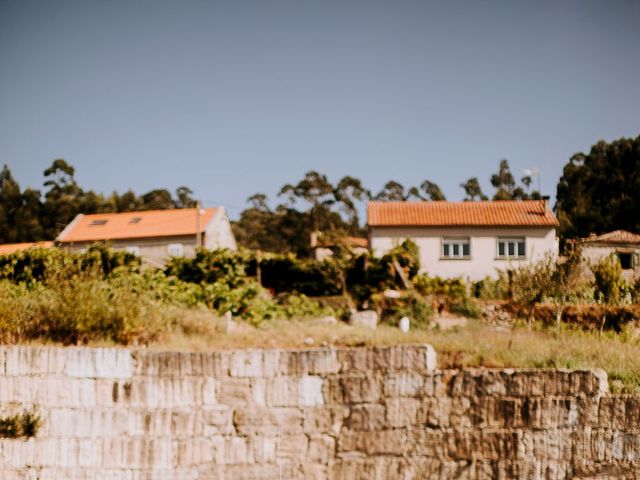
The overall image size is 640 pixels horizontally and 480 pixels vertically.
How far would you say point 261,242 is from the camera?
177 ft

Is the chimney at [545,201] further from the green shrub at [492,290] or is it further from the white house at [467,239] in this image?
the green shrub at [492,290]

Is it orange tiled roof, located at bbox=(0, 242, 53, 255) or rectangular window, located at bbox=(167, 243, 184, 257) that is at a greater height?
rectangular window, located at bbox=(167, 243, 184, 257)

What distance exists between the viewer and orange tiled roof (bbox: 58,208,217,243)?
30.8 metres

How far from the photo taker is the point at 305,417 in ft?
19.4

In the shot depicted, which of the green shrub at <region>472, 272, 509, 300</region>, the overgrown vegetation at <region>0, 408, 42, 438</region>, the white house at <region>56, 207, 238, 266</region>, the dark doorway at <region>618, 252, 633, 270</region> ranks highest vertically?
the white house at <region>56, 207, 238, 266</region>

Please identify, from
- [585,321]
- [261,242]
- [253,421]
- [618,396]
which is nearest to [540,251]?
[585,321]

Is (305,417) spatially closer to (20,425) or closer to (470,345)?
(470,345)

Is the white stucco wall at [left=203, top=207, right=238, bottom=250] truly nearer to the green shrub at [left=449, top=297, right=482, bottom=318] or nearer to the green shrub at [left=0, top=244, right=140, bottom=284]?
the green shrub at [left=0, top=244, right=140, bottom=284]

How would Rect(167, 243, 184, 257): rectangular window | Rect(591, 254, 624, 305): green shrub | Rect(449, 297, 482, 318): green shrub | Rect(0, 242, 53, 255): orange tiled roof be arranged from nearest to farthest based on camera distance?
Rect(449, 297, 482, 318): green shrub → Rect(591, 254, 624, 305): green shrub → Rect(0, 242, 53, 255): orange tiled roof → Rect(167, 243, 184, 257): rectangular window

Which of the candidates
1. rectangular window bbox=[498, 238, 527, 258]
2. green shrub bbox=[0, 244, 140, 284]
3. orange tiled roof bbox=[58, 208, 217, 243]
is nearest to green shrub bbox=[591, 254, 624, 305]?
rectangular window bbox=[498, 238, 527, 258]

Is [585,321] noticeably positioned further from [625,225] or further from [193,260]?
[625,225]

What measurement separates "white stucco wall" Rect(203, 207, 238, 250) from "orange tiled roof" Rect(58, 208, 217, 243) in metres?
0.38

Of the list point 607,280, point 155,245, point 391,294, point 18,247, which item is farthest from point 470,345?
point 155,245

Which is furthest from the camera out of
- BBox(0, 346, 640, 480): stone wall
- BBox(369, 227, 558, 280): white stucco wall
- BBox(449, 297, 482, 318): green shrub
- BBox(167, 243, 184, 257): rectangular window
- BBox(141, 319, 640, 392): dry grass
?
BBox(167, 243, 184, 257): rectangular window
